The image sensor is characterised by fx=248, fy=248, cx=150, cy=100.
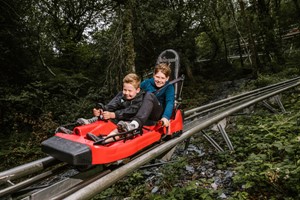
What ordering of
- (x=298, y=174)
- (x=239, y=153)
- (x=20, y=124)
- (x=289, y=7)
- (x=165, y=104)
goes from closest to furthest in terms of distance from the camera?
(x=298, y=174) → (x=165, y=104) → (x=239, y=153) → (x=20, y=124) → (x=289, y=7)

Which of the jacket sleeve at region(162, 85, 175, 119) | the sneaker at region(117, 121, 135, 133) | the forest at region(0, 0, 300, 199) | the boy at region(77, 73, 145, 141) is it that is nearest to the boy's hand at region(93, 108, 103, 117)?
the boy at region(77, 73, 145, 141)

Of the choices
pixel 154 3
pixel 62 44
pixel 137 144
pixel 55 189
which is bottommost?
pixel 55 189

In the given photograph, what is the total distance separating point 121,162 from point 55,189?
742 millimetres

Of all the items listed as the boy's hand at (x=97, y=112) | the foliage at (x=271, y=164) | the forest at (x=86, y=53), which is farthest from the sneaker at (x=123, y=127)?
the forest at (x=86, y=53)

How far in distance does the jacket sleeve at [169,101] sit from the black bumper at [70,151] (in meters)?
1.49

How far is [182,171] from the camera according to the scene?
486cm

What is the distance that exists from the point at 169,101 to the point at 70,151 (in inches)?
73.1

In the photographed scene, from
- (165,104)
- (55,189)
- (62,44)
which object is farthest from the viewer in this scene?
(62,44)

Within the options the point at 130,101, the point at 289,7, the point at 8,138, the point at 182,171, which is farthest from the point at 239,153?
the point at 289,7

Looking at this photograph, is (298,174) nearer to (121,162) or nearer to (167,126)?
(167,126)

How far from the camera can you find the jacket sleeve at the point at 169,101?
3568mm

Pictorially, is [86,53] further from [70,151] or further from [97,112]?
[70,151]

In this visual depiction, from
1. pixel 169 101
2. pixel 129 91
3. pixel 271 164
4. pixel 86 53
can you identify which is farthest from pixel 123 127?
pixel 86 53

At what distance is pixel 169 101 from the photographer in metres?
3.73
